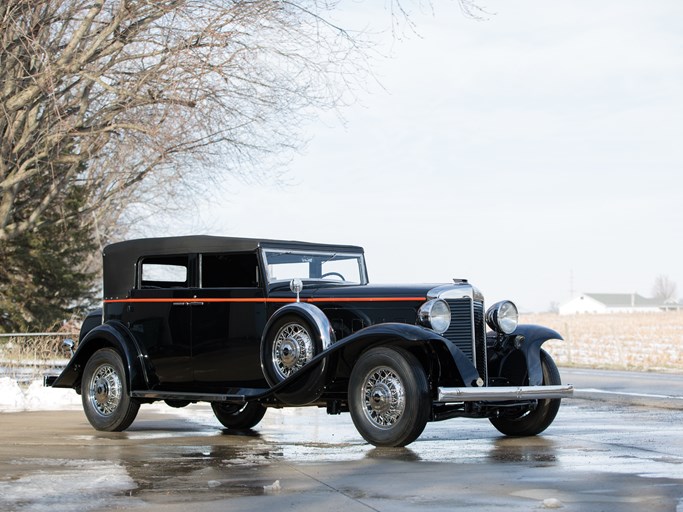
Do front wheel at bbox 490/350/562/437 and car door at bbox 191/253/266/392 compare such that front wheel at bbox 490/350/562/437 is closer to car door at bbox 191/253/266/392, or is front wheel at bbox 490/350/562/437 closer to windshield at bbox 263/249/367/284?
windshield at bbox 263/249/367/284

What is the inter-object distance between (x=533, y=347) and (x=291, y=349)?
8.17 ft

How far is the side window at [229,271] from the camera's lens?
37.2ft

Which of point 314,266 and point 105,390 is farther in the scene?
point 105,390

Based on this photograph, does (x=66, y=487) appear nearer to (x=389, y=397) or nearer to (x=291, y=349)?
(x=389, y=397)

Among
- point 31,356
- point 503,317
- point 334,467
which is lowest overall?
point 334,467

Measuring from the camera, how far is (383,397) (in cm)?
970

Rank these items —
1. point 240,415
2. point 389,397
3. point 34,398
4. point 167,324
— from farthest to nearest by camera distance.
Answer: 1. point 34,398
2. point 240,415
3. point 167,324
4. point 389,397

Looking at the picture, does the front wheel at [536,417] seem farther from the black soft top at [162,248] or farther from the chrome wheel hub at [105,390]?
the chrome wheel hub at [105,390]

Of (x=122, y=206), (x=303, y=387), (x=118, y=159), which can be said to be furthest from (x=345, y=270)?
(x=122, y=206)

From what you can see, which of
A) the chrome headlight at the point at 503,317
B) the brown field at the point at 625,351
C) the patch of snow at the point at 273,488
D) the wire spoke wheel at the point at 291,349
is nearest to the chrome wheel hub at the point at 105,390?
the wire spoke wheel at the point at 291,349

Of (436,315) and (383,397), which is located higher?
(436,315)

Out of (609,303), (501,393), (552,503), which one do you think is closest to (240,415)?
(501,393)

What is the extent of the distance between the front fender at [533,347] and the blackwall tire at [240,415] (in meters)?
3.08

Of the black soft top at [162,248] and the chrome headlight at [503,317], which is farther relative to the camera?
the black soft top at [162,248]
